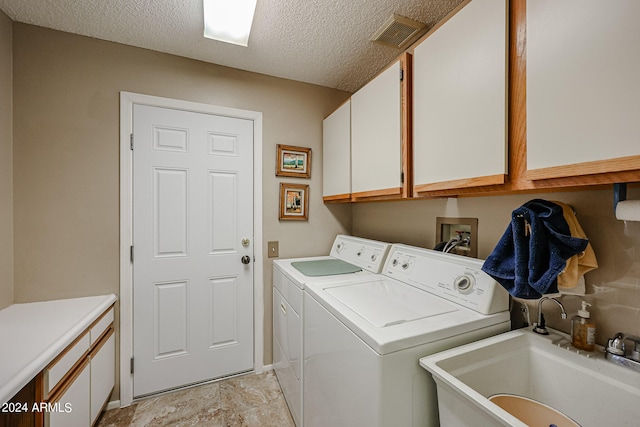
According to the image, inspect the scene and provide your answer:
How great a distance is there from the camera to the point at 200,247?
1979mm

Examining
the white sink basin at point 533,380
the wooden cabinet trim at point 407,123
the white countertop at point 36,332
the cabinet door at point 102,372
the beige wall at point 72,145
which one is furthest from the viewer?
the beige wall at point 72,145

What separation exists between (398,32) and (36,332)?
98.8 inches

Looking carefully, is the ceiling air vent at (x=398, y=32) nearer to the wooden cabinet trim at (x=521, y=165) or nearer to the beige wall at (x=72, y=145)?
the wooden cabinet trim at (x=521, y=165)

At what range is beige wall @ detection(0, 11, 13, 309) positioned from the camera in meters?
1.46

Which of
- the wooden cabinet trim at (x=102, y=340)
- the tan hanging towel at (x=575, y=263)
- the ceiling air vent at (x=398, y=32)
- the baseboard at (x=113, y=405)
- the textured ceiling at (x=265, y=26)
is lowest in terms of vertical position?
the baseboard at (x=113, y=405)

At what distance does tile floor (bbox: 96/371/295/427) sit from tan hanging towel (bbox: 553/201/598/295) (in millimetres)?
1674

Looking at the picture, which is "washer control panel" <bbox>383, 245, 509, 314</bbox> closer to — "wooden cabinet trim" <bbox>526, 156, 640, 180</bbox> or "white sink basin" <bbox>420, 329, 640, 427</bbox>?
"white sink basin" <bbox>420, 329, 640, 427</bbox>

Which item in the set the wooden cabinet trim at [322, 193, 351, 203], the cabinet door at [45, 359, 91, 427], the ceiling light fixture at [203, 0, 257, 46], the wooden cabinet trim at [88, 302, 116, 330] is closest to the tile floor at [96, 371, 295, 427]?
the cabinet door at [45, 359, 91, 427]

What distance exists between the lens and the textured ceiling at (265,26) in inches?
55.8

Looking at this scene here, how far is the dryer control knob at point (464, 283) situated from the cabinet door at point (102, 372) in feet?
6.50

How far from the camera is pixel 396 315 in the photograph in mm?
1039

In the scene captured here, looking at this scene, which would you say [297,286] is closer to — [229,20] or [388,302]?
[388,302]

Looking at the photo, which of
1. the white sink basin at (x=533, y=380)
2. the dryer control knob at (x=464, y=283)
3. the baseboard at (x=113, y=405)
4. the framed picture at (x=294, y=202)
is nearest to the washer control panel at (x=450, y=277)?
the dryer control knob at (x=464, y=283)

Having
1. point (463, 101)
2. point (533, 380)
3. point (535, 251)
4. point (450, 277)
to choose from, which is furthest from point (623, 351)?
point (463, 101)
